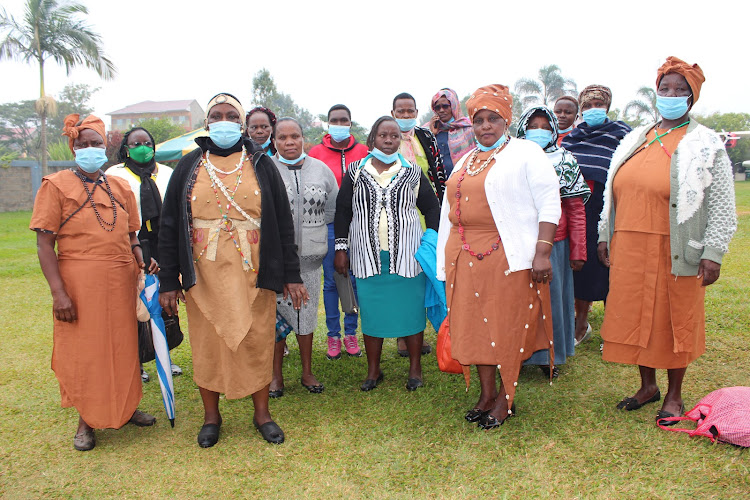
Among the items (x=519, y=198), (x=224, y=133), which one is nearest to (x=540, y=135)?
(x=519, y=198)

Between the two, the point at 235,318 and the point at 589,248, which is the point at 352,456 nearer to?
the point at 235,318

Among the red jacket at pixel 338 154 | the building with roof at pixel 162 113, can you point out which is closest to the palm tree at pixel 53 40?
the red jacket at pixel 338 154

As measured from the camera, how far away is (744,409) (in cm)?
324

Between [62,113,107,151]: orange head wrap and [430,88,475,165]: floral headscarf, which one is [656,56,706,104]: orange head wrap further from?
[62,113,107,151]: orange head wrap

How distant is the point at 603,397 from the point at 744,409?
931 mm

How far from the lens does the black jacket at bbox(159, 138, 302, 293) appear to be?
328 cm

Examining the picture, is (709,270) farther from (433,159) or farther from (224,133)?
(224,133)

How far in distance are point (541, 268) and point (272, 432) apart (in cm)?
202

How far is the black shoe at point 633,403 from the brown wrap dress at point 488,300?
0.76 metres

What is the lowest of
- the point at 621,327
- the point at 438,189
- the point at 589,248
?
the point at 621,327

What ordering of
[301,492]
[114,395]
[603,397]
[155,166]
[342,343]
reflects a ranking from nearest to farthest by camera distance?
[301,492], [114,395], [603,397], [155,166], [342,343]

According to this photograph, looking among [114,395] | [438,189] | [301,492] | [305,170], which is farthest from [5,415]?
[438,189]

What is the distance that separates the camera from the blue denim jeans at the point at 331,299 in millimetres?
4613

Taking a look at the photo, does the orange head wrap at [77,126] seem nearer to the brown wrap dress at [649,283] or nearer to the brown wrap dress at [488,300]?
the brown wrap dress at [488,300]
